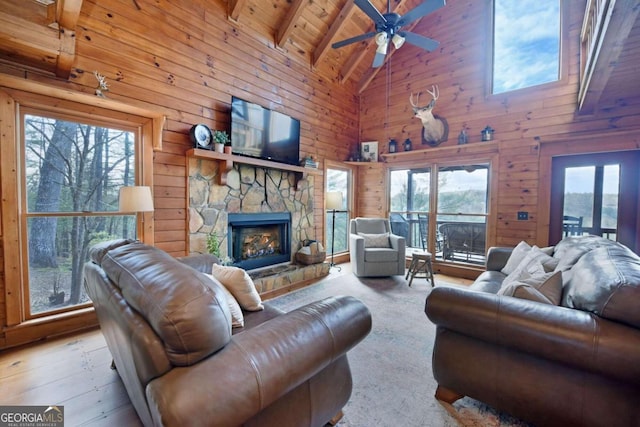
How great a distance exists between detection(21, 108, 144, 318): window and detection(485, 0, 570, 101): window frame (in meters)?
5.19

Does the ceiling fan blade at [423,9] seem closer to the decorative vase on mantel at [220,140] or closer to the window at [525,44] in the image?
the decorative vase on mantel at [220,140]

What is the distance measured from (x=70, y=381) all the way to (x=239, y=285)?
1.37 metres

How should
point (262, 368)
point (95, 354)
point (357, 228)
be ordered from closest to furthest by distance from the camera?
point (262, 368)
point (95, 354)
point (357, 228)

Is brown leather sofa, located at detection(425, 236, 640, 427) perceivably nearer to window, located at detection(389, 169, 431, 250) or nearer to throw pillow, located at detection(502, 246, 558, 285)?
throw pillow, located at detection(502, 246, 558, 285)

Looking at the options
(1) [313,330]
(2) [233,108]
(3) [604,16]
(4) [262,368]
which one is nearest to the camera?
(4) [262,368]

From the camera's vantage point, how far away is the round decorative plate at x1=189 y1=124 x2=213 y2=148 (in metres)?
3.09

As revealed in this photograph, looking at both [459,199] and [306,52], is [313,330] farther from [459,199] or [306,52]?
[306,52]

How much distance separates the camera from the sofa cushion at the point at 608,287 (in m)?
1.16

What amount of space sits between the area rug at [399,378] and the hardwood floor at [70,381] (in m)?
1.34

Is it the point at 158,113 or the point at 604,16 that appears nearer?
the point at 604,16

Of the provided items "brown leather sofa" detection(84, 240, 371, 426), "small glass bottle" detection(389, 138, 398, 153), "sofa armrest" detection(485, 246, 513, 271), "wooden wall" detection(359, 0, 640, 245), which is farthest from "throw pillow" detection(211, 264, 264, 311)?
"small glass bottle" detection(389, 138, 398, 153)

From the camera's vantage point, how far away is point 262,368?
975 millimetres

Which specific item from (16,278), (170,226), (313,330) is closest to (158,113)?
(170,226)

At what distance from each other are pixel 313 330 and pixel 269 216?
300 cm
